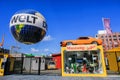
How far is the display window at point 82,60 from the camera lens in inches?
675

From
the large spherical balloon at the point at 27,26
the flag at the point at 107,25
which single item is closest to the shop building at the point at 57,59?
the flag at the point at 107,25

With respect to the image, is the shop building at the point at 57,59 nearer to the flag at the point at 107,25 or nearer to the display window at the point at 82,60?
the flag at the point at 107,25

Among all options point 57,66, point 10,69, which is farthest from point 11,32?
point 57,66

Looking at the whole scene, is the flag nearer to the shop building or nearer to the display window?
the shop building

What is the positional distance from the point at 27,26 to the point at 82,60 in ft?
23.7

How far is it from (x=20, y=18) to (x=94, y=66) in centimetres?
962

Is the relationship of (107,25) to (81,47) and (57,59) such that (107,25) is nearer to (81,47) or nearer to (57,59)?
(57,59)

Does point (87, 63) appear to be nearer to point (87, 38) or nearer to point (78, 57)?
point (78, 57)

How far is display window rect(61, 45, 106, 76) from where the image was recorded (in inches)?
675

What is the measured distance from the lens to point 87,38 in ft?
61.5

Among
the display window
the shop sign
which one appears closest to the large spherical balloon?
the display window

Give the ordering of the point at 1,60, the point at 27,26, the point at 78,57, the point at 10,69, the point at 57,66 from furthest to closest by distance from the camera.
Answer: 1. the point at 57,66
2. the point at 10,69
3. the point at 1,60
4. the point at 78,57
5. the point at 27,26

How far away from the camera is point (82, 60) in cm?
1778

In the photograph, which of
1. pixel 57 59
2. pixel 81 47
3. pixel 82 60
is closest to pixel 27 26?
pixel 81 47
